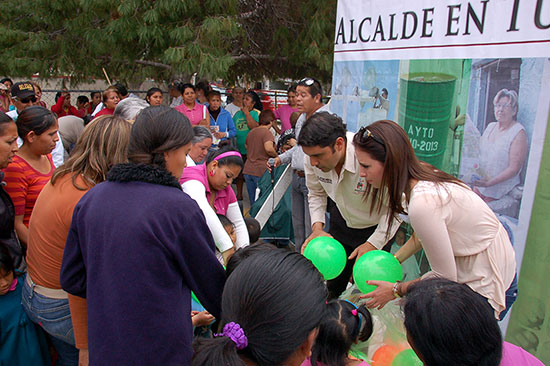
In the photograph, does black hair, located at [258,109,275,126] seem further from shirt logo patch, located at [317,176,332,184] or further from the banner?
shirt logo patch, located at [317,176,332,184]

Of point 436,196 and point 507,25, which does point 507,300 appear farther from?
point 507,25

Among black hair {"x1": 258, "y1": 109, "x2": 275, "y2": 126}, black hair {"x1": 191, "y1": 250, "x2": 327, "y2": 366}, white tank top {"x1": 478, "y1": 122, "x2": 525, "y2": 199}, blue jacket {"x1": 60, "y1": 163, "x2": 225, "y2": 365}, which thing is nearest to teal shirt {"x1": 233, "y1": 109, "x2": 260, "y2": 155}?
black hair {"x1": 258, "y1": 109, "x2": 275, "y2": 126}

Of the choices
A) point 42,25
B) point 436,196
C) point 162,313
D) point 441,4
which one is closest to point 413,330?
point 436,196

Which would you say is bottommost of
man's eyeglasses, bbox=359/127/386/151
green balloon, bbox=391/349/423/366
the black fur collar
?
green balloon, bbox=391/349/423/366

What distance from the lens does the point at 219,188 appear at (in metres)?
2.81

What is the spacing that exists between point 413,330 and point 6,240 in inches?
78.7

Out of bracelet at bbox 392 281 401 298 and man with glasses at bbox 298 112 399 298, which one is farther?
man with glasses at bbox 298 112 399 298

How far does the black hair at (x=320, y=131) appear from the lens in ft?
8.08

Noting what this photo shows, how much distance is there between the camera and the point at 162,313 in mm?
1372

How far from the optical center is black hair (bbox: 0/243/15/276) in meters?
2.08

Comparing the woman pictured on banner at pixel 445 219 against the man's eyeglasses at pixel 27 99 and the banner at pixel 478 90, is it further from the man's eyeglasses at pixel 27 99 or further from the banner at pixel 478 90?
the man's eyeglasses at pixel 27 99

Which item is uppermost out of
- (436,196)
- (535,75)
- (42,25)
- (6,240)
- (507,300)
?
(42,25)

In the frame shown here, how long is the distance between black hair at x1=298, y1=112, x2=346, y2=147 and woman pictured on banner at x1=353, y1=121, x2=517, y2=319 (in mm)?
448

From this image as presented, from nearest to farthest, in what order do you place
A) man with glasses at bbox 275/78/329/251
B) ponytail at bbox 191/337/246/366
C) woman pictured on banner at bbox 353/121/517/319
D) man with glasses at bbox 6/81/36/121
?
ponytail at bbox 191/337/246/366
woman pictured on banner at bbox 353/121/517/319
man with glasses at bbox 275/78/329/251
man with glasses at bbox 6/81/36/121
